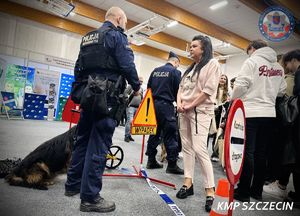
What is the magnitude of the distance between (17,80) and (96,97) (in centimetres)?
843

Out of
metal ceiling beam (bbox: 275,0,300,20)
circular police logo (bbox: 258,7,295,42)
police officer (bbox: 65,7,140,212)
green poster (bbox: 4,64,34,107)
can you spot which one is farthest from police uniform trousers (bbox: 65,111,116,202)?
green poster (bbox: 4,64,34,107)

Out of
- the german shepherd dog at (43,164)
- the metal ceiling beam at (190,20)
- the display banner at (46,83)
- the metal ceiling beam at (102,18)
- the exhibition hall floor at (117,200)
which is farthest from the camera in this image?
the display banner at (46,83)

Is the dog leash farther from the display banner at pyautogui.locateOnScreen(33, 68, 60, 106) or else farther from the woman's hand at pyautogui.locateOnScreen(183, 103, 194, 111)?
the display banner at pyautogui.locateOnScreen(33, 68, 60, 106)

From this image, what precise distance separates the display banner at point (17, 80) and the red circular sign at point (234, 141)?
366 inches

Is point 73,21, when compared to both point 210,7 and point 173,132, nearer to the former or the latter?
point 210,7

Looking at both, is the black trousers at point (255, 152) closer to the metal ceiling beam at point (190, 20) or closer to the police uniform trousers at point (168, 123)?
the police uniform trousers at point (168, 123)

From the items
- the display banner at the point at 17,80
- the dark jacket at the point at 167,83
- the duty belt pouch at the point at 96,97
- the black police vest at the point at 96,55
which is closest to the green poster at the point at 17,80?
the display banner at the point at 17,80

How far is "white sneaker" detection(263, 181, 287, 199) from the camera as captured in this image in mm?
2916

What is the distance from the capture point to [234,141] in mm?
1091

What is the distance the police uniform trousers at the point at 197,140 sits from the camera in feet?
7.02

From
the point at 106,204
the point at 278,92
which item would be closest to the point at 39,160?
the point at 106,204

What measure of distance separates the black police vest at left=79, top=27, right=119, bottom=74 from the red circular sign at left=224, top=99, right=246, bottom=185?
3.59 ft

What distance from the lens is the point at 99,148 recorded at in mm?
1815

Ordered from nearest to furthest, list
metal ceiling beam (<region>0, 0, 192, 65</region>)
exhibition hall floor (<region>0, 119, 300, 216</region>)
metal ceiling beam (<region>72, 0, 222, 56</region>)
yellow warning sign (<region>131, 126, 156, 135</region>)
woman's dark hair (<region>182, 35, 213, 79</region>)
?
exhibition hall floor (<region>0, 119, 300, 216</region>) → woman's dark hair (<region>182, 35, 213, 79</region>) → yellow warning sign (<region>131, 126, 156, 135</region>) → metal ceiling beam (<region>72, 0, 222, 56</region>) → metal ceiling beam (<region>0, 0, 192, 65</region>)
